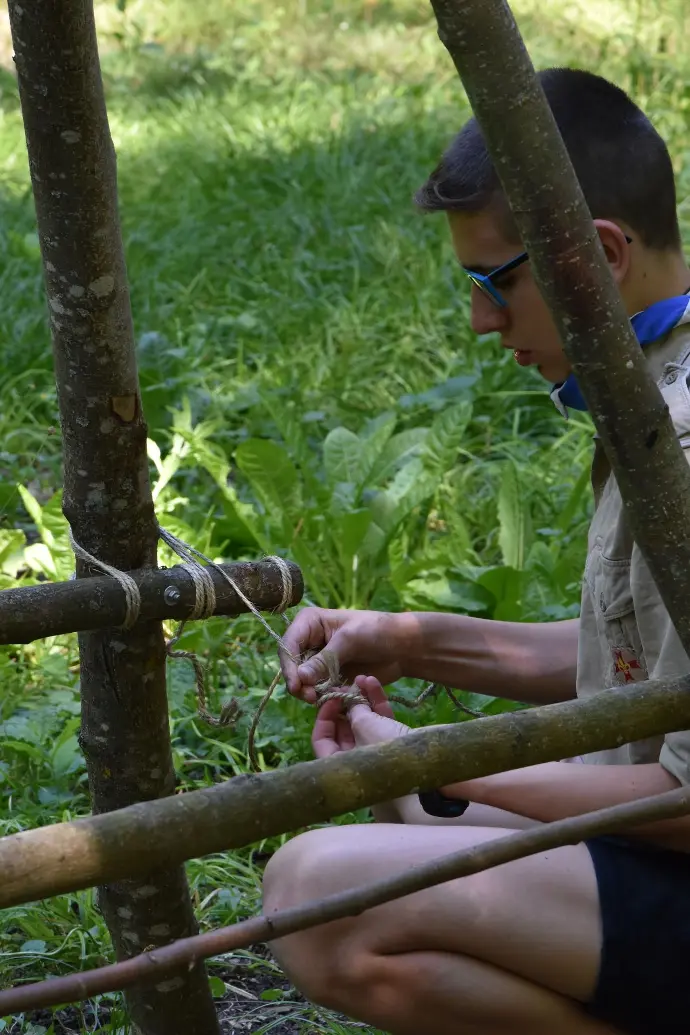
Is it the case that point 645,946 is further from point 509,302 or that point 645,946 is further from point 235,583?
point 509,302

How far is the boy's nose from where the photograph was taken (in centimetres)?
175

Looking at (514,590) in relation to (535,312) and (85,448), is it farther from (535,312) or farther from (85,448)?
(85,448)

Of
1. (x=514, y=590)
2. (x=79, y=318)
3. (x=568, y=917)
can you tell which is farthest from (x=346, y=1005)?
(x=514, y=590)

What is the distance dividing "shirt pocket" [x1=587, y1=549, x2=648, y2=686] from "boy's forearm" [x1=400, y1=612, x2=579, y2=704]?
1.04 feet

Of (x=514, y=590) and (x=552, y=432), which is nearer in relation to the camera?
(x=514, y=590)

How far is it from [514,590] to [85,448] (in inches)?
59.7

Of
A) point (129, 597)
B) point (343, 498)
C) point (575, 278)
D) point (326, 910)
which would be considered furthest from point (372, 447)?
point (326, 910)

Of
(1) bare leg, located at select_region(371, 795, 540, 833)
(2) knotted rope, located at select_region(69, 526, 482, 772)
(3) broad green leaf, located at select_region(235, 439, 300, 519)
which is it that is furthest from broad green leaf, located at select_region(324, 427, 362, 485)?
(2) knotted rope, located at select_region(69, 526, 482, 772)

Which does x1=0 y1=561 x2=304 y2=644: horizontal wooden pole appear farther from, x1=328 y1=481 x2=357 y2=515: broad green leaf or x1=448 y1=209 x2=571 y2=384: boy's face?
x1=328 y1=481 x2=357 y2=515: broad green leaf

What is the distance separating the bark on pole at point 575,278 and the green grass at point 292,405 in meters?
1.06

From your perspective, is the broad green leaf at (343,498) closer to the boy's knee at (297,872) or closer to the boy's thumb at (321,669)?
the boy's thumb at (321,669)

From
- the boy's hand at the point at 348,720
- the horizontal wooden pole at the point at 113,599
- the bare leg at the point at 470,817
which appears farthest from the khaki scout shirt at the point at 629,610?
the horizontal wooden pole at the point at 113,599

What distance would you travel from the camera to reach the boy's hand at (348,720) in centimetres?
164

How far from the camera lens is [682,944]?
1.56 metres
